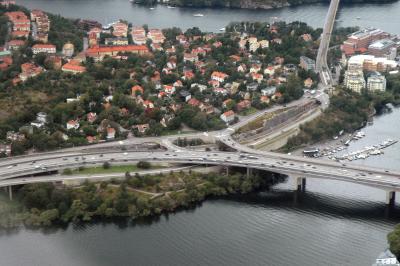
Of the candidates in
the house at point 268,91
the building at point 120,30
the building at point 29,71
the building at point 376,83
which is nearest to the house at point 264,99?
the house at point 268,91

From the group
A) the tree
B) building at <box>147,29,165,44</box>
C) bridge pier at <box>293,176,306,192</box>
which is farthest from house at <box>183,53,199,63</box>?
the tree

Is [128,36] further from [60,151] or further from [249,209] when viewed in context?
[249,209]

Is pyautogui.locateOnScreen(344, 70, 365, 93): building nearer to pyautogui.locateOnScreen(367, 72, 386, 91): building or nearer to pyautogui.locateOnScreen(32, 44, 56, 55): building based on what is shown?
pyautogui.locateOnScreen(367, 72, 386, 91): building

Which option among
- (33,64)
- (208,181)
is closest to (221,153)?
(208,181)

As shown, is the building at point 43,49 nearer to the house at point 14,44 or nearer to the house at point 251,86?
the house at point 14,44

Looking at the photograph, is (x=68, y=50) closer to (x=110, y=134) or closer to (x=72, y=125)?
(x=72, y=125)

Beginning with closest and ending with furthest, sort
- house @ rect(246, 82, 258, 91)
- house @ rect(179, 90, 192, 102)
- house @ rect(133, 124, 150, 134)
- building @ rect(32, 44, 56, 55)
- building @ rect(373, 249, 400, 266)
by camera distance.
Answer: building @ rect(373, 249, 400, 266) → house @ rect(133, 124, 150, 134) → house @ rect(179, 90, 192, 102) → house @ rect(246, 82, 258, 91) → building @ rect(32, 44, 56, 55)

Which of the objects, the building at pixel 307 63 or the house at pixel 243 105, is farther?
the building at pixel 307 63

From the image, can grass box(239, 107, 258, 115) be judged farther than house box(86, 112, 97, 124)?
Yes
